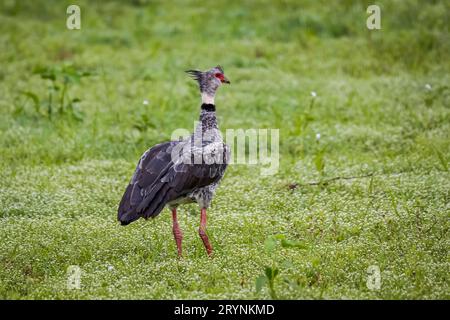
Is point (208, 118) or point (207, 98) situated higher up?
point (207, 98)

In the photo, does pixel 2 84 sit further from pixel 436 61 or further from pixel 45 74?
pixel 436 61

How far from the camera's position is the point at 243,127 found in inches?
441

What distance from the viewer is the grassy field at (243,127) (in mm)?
6711

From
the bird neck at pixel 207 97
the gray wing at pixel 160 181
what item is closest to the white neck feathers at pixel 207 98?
the bird neck at pixel 207 97

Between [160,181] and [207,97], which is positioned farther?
[207,97]

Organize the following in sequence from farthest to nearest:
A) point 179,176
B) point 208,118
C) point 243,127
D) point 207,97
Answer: point 243,127
point 207,97
point 208,118
point 179,176

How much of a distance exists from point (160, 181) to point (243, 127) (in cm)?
418

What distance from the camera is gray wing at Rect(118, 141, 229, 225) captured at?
6.94 metres

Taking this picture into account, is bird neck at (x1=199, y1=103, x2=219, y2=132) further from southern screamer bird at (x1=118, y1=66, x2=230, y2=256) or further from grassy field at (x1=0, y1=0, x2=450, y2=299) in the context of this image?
grassy field at (x1=0, y1=0, x2=450, y2=299)

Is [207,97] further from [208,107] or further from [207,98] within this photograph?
[208,107]

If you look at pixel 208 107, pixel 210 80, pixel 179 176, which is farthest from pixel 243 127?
pixel 179 176

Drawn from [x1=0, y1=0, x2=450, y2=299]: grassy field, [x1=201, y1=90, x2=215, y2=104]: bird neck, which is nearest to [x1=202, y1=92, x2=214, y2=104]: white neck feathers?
[x1=201, y1=90, x2=215, y2=104]: bird neck

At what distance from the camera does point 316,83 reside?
13.0 m

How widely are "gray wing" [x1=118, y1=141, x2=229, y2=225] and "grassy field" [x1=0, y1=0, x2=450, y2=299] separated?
1.60 ft
